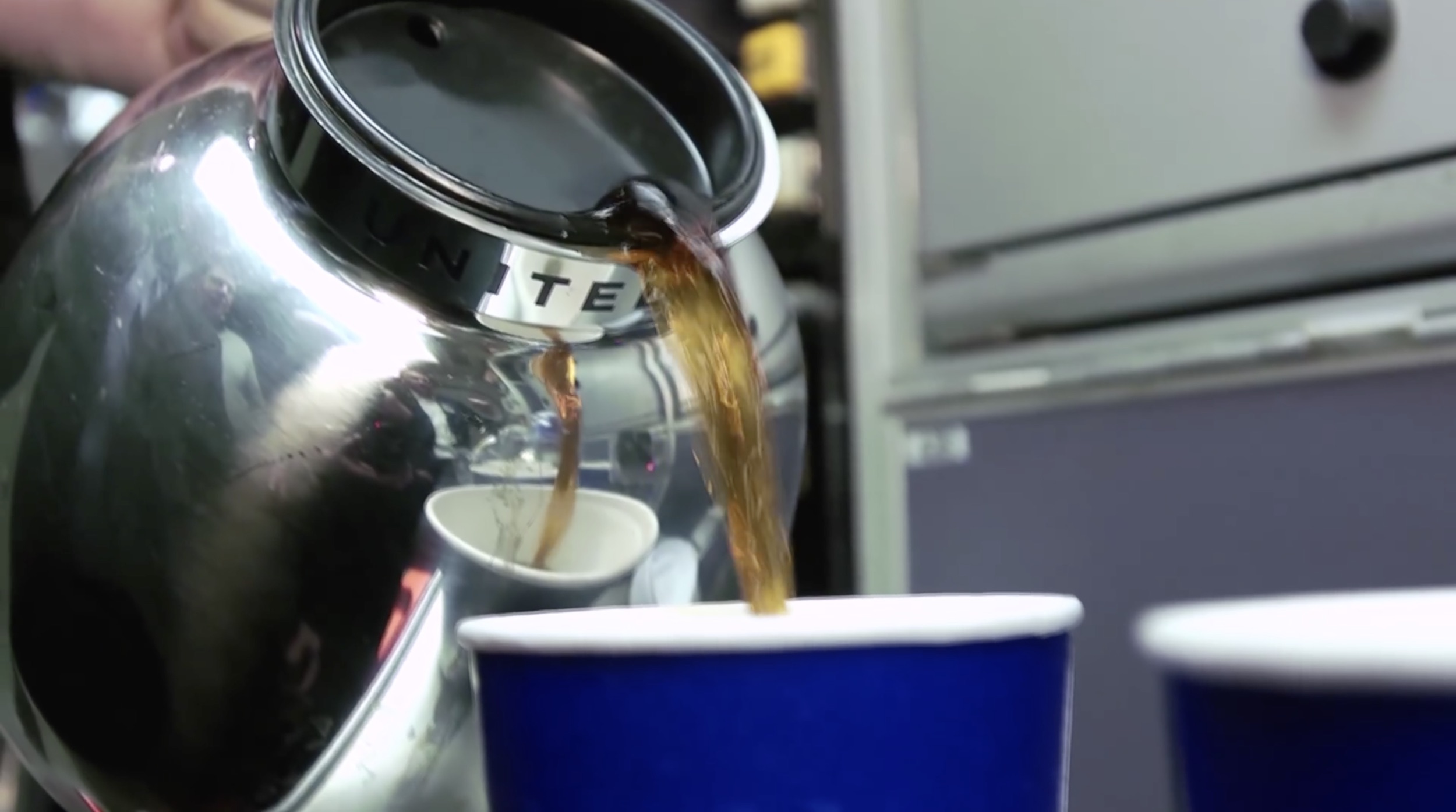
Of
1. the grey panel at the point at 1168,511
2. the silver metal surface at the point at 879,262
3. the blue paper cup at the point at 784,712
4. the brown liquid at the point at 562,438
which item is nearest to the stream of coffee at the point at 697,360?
the brown liquid at the point at 562,438

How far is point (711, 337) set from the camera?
0.40 metres

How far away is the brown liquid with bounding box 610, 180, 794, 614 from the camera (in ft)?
1.28

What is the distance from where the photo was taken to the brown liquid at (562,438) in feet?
1.29

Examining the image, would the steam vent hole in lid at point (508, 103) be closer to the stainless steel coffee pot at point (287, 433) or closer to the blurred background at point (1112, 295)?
the stainless steel coffee pot at point (287, 433)

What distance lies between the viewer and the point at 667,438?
420mm

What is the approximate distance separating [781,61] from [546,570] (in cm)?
43

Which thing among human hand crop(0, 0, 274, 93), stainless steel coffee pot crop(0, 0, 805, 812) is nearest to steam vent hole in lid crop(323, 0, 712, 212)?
stainless steel coffee pot crop(0, 0, 805, 812)

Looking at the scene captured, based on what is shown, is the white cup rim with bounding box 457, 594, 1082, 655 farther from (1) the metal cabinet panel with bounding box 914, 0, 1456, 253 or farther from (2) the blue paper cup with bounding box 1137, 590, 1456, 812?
(1) the metal cabinet panel with bounding box 914, 0, 1456, 253

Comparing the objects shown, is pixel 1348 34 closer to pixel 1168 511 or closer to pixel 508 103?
pixel 1168 511

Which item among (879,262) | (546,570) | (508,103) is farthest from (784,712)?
(879,262)

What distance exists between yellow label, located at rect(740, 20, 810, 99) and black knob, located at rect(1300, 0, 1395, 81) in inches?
11.6

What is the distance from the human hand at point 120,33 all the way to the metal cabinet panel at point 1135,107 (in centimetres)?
35

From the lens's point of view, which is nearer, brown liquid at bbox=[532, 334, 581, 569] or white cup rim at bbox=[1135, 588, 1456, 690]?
white cup rim at bbox=[1135, 588, 1456, 690]

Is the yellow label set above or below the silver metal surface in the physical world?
above
